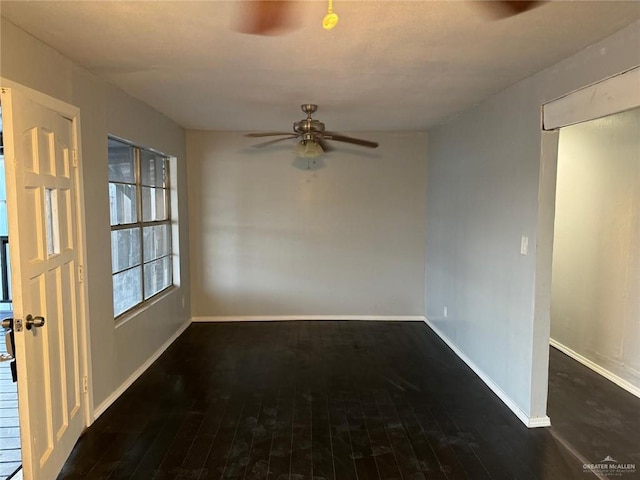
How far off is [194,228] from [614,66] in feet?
14.4

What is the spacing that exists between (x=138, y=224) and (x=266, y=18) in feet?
8.29

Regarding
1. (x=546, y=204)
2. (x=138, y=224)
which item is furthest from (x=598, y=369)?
(x=138, y=224)

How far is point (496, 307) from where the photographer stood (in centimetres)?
321

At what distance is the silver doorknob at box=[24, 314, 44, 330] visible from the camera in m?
1.88

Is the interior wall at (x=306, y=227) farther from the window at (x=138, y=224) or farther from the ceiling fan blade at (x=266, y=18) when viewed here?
the ceiling fan blade at (x=266, y=18)

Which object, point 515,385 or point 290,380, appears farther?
point 290,380

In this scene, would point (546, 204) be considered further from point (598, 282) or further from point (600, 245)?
point (598, 282)

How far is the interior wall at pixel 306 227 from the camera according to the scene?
5043mm

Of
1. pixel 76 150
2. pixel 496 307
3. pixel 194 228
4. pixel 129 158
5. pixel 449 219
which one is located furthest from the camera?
pixel 194 228

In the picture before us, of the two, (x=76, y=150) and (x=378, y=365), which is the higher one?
(x=76, y=150)

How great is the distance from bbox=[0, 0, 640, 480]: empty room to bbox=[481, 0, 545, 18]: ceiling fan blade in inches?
0.7

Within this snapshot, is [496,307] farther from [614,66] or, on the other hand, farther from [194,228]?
[194,228]

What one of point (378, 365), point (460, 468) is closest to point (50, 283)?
point (460, 468)

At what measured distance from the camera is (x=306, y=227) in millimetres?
5137
